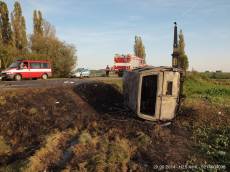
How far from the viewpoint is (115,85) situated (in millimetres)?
26938

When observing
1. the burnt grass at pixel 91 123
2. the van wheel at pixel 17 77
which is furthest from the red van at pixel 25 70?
the burnt grass at pixel 91 123

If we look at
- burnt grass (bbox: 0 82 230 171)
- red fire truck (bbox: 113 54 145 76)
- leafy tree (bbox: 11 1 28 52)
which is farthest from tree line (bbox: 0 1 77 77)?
burnt grass (bbox: 0 82 230 171)

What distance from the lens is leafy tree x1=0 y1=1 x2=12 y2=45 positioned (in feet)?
146

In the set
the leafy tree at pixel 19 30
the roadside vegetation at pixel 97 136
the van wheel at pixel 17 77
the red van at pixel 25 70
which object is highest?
the leafy tree at pixel 19 30

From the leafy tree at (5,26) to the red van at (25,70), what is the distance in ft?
48.2

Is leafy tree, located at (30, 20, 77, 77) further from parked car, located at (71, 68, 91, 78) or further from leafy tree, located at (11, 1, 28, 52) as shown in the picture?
parked car, located at (71, 68, 91, 78)

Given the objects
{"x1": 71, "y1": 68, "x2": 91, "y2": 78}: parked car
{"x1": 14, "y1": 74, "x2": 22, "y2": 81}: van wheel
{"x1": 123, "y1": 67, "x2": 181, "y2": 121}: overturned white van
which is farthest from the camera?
{"x1": 71, "y1": 68, "x2": 91, "y2": 78}: parked car

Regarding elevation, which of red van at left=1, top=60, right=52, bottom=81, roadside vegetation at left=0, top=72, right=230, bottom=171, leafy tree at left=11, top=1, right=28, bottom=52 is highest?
leafy tree at left=11, top=1, right=28, bottom=52

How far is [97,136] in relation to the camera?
521 inches

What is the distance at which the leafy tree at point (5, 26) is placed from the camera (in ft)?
146

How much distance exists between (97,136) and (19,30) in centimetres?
3666

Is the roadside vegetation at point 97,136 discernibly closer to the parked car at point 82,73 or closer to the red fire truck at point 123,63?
the parked car at point 82,73

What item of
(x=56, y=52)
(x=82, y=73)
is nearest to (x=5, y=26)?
(x=56, y=52)

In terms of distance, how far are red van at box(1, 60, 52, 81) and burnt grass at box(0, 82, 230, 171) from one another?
9051 millimetres
